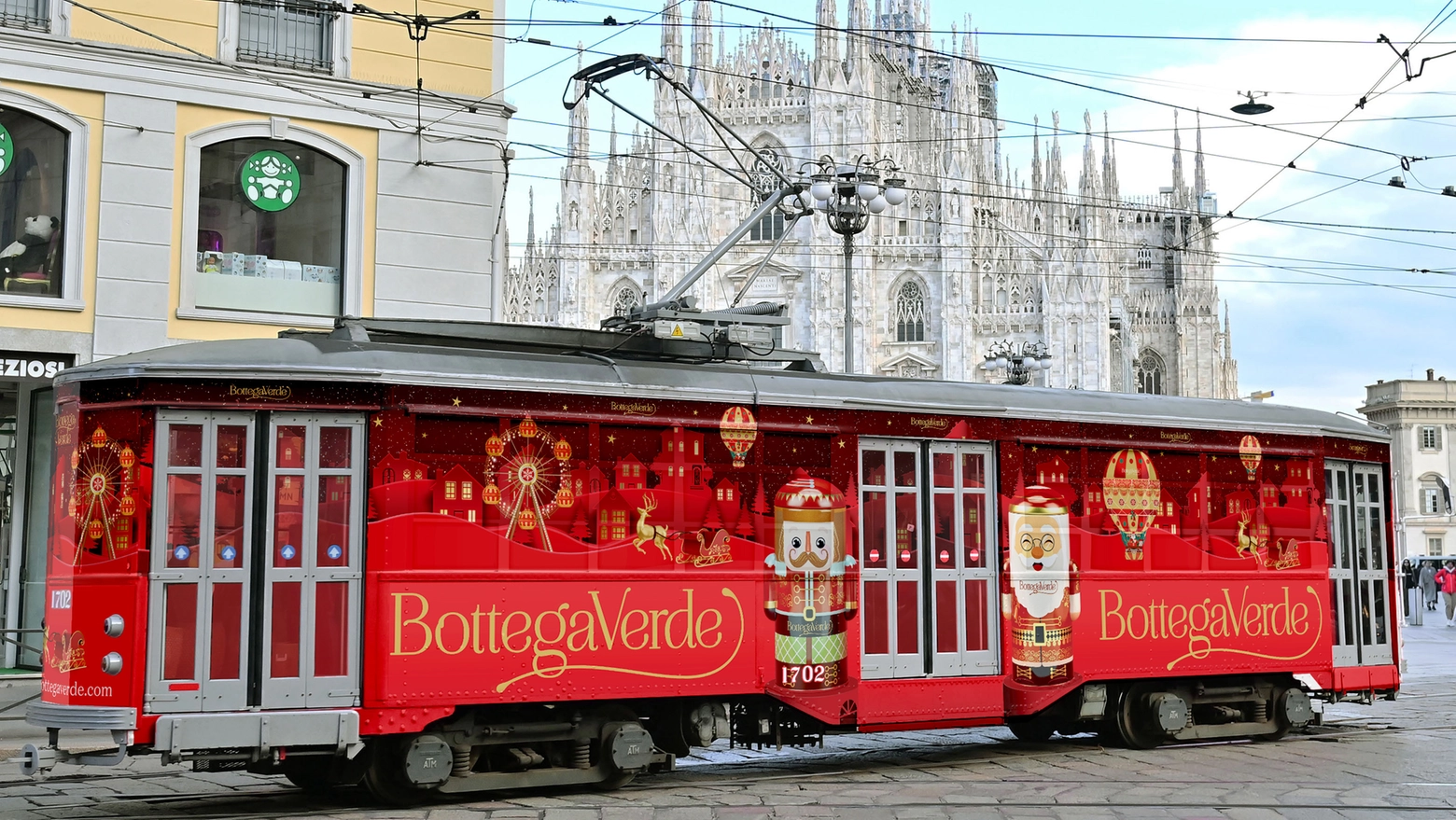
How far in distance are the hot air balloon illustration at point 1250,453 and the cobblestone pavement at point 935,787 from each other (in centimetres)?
220

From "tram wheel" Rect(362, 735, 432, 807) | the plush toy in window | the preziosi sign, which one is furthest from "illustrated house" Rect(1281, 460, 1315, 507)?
the plush toy in window

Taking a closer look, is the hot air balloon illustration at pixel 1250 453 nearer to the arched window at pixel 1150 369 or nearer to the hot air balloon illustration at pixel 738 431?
the hot air balloon illustration at pixel 738 431

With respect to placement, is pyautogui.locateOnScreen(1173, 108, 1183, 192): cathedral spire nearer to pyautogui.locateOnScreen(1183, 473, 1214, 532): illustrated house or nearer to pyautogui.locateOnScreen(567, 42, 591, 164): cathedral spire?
pyautogui.locateOnScreen(567, 42, 591, 164): cathedral spire

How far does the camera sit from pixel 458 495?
850cm

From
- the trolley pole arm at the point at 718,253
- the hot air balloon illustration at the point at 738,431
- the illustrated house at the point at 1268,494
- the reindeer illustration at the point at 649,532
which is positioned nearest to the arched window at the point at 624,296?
the trolley pole arm at the point at 718,253

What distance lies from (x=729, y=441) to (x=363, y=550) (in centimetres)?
247

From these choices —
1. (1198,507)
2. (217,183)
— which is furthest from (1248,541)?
(217,183)

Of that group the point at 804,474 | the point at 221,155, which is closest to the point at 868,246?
the point at 221,155

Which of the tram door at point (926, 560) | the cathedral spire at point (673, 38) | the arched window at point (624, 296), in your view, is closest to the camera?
the tram door at point (926, 560)

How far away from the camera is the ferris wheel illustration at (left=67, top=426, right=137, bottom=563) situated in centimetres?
795

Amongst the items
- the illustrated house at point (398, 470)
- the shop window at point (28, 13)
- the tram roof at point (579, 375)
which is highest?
the shop window at point (28, 13)

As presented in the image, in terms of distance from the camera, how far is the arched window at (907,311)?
6619cm

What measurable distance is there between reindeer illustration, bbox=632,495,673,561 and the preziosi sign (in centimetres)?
770

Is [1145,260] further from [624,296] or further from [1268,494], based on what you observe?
[1268,494]
